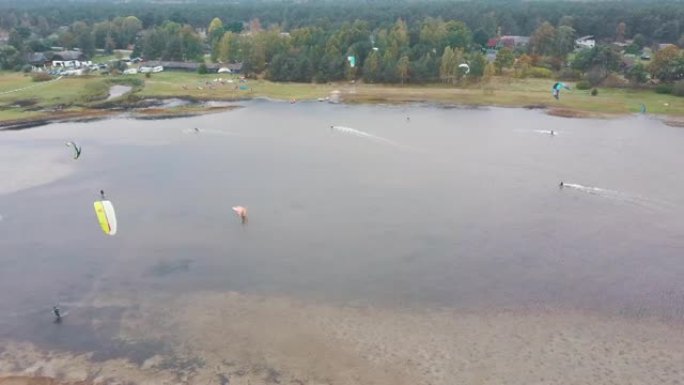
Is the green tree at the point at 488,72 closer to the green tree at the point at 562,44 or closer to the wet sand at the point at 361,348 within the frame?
Result: the green tree at the point at 562,44

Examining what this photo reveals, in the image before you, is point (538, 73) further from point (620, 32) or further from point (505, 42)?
point (620, 32)

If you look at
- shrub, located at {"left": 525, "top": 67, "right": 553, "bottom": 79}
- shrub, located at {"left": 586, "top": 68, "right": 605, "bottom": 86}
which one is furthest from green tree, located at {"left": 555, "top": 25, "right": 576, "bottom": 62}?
shrub, located at {"left": 586, "top": 68, "right": 605, "bottom": 86}

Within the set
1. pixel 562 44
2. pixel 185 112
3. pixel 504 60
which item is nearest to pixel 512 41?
pixel 562 44

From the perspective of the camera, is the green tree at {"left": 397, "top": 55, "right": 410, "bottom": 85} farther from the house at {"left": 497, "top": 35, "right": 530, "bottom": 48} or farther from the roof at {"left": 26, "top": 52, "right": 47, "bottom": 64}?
the roof at {"left": 26, "top": 52, "right": 47, "bottom": 64}

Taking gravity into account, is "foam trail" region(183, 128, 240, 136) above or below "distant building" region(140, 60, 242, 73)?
below

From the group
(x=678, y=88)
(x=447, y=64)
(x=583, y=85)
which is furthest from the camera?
(x=447, y=64)

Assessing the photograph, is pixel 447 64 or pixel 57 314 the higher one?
pixel 447 64

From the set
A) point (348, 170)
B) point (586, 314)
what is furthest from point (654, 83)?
point (586, 314)
